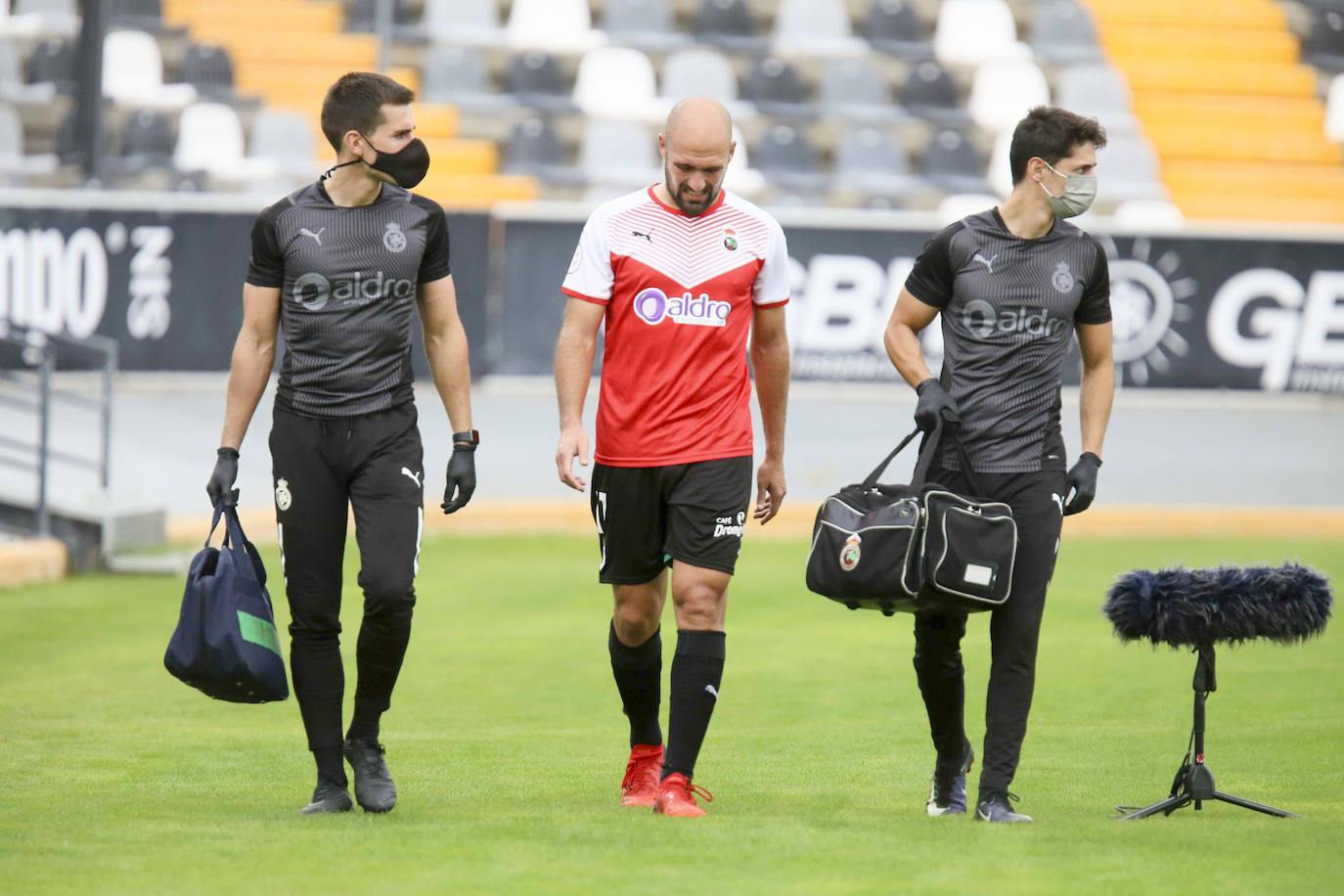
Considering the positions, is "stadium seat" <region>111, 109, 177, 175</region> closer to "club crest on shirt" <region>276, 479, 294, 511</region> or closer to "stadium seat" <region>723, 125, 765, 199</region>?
"stadium seat" <region>723, 125, 765, 199</region>

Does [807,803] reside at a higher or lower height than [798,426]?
higher

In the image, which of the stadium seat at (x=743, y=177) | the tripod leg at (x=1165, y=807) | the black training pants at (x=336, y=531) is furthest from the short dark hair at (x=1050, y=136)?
the stadium seat at (x=743, y=177)

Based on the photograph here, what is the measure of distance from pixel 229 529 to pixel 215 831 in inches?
34.4

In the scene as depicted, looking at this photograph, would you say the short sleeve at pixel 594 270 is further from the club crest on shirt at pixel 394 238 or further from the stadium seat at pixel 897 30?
the stadium seat at pixel 897 30

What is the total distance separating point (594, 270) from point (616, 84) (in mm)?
14586

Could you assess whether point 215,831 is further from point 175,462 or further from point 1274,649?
point 175,462

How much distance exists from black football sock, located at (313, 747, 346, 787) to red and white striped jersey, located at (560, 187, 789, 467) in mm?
1166

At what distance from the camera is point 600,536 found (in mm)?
5379

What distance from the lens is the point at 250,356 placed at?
508cm

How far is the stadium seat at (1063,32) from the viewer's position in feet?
68.5

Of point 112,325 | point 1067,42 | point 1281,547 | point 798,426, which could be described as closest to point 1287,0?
point 1067,42

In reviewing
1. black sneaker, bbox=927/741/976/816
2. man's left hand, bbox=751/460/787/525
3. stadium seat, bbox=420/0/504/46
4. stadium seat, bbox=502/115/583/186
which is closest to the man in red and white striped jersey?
man's left hand, bbox=751/460/787/525

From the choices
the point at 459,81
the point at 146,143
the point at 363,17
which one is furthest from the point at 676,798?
the point at 363,17

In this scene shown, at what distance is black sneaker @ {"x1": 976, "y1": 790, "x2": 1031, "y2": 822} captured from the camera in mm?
4934
